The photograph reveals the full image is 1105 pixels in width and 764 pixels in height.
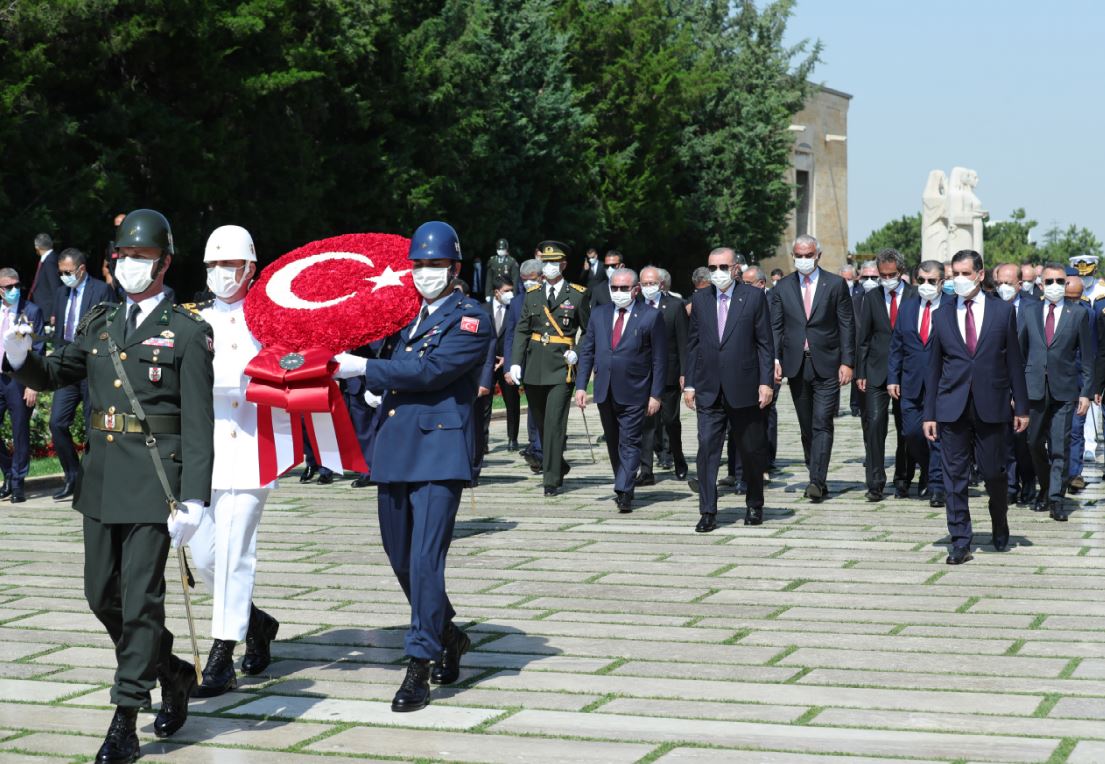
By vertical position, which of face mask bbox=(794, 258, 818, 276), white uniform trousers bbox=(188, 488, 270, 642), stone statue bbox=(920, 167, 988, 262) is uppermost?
stone statue bbox=(920, 167, 988, 262)

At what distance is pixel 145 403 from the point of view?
607 cm

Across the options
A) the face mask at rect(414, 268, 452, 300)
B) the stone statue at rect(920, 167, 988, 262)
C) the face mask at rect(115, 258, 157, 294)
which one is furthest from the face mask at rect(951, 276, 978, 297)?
the stone statue at rect(920, 167, 988, 262)

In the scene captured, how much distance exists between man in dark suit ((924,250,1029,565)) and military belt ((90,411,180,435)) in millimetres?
5472

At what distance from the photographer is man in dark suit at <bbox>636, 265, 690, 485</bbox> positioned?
14172mm

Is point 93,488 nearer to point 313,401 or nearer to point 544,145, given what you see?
point 313,401

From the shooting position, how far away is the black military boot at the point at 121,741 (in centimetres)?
559

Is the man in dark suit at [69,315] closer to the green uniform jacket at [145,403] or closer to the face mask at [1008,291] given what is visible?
the green uniform jacket at [145,403]

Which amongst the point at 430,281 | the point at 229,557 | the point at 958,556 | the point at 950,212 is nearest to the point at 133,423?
the point at 229,557

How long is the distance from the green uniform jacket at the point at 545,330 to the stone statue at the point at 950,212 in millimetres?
34180

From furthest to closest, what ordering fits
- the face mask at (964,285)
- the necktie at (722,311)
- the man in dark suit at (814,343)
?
the man in dark suit at (814,343) < the necktie at (722,311) < the face mask at (964,285)

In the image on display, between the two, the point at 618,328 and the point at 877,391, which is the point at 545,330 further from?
the point at 877,391

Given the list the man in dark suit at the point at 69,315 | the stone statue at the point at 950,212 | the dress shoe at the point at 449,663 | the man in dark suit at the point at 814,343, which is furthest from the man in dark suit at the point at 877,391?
the stone statue at the point at 950,212

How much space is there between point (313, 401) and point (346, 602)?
260cm

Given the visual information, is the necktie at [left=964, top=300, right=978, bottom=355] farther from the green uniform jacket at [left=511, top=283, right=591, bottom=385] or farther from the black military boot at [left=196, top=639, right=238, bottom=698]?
the black military boot at [left=196, top=639, right=238, bottom=698]
